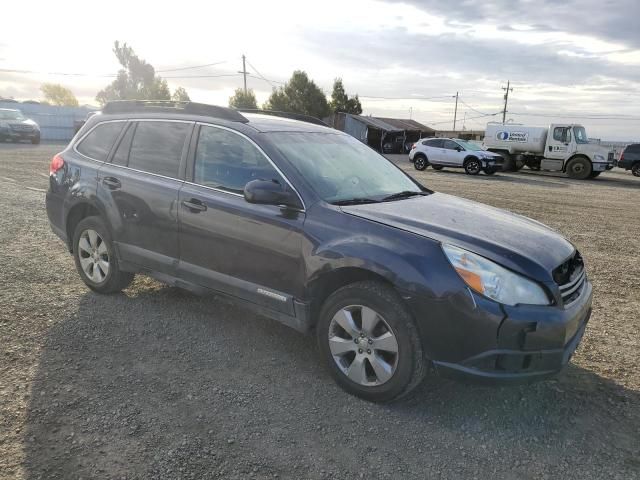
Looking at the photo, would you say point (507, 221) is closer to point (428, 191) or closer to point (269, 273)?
point (428, 191)

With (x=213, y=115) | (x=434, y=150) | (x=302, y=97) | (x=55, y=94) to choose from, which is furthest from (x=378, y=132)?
(x=55, y=94)

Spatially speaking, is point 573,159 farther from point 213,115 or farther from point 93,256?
point 93,256

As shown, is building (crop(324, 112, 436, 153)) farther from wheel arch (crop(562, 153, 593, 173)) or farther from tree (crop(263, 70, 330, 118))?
wheel arch (crop(562, 153, 593, 173))

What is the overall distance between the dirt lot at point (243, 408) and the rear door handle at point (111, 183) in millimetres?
1053

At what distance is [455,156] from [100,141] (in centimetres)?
2066

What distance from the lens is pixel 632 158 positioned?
24703mm

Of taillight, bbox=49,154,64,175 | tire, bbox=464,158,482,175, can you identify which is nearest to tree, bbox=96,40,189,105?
tire, bbox=464,158,482,175

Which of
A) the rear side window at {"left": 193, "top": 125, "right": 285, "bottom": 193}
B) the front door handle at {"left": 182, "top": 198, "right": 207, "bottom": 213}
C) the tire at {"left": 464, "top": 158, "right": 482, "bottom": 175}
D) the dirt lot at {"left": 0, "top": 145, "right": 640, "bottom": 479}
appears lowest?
the dirt lot at {"left": 0, "top": 145, "right": 640, "bottom": 479}

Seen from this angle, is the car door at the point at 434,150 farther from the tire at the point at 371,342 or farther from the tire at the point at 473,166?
the tire at the point at 371,342

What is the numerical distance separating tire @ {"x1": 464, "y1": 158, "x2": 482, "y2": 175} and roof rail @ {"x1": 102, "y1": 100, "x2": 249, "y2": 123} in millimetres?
20034

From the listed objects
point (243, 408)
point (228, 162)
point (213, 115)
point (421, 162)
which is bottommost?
point (243, 408)

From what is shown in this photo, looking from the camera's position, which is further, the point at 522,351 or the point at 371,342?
the point at 371,342

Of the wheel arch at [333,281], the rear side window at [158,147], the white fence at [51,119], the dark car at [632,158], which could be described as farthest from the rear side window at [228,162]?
the white fence at [51,119]

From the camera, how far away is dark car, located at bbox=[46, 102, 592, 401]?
2.79 m
